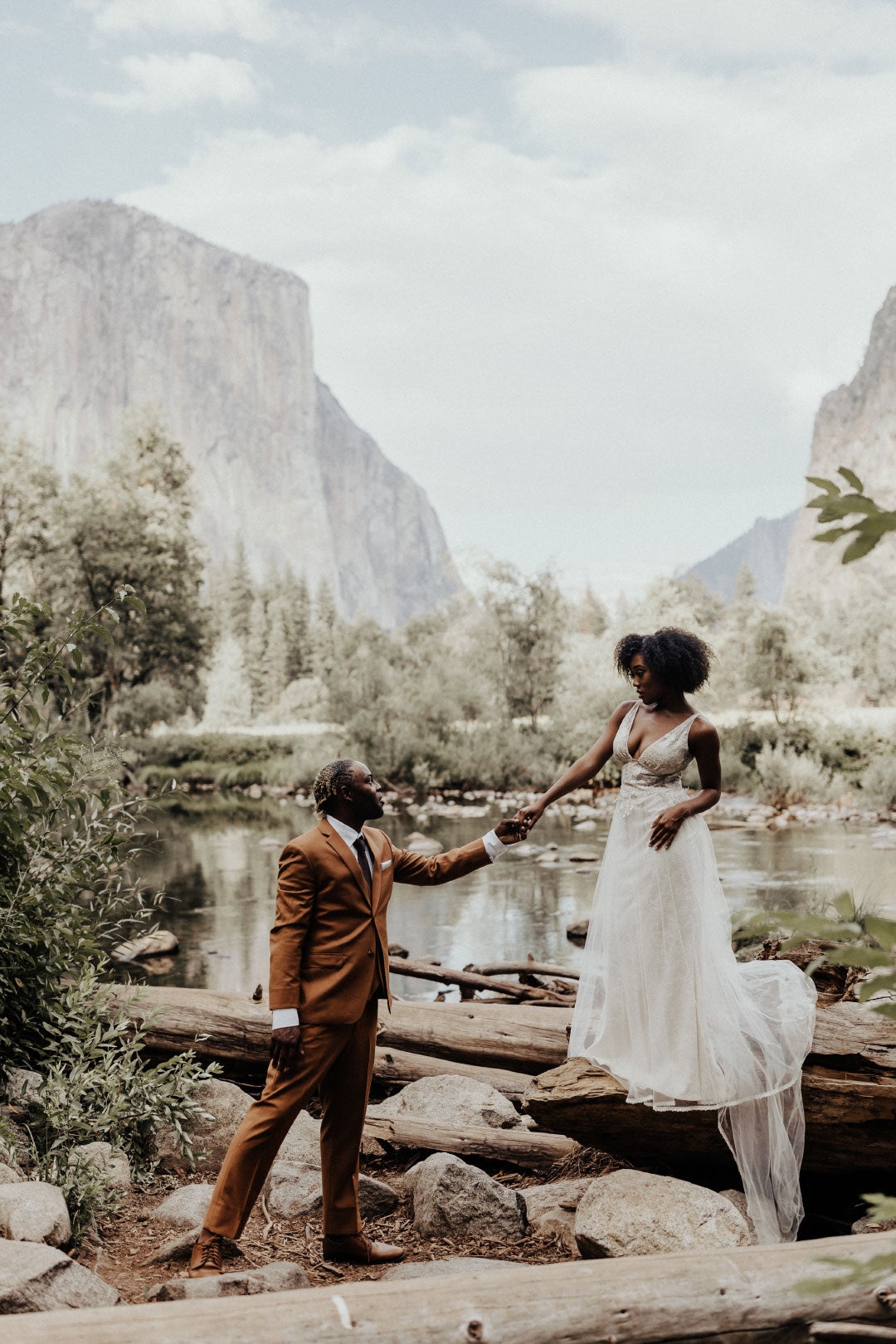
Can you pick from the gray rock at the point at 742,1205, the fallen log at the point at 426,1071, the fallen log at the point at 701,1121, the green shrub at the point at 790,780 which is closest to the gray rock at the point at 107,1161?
the fallen log at the point at 426,1071

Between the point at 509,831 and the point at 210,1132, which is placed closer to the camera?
the point at 509,831

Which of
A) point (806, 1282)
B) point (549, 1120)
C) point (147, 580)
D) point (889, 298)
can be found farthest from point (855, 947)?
A: point (889, 298)

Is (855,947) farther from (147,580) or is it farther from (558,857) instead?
(147,580)

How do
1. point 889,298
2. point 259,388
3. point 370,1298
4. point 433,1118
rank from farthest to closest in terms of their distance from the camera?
1. point 259,388
2. point 889,298
3. point 433,1118
4. point 370,1298

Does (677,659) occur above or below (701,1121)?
above

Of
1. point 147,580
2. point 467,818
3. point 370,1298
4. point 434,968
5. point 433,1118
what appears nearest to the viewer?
point 370,1298

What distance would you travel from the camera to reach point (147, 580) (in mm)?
26172

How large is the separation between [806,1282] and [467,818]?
20.2 m

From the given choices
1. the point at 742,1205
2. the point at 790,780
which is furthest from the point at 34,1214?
the point at 790,780

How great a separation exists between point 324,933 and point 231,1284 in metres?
1.05

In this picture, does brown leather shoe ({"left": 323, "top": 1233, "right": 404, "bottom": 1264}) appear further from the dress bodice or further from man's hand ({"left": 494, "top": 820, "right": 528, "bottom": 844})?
the dress bodice

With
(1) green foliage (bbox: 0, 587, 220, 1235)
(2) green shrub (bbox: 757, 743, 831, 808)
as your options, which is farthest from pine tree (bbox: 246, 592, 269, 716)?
(1) green foliage (bbox: 0, 587, 220, 1235)

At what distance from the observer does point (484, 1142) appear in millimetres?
4844

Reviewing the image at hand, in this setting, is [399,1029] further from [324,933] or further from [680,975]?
[324,933]
